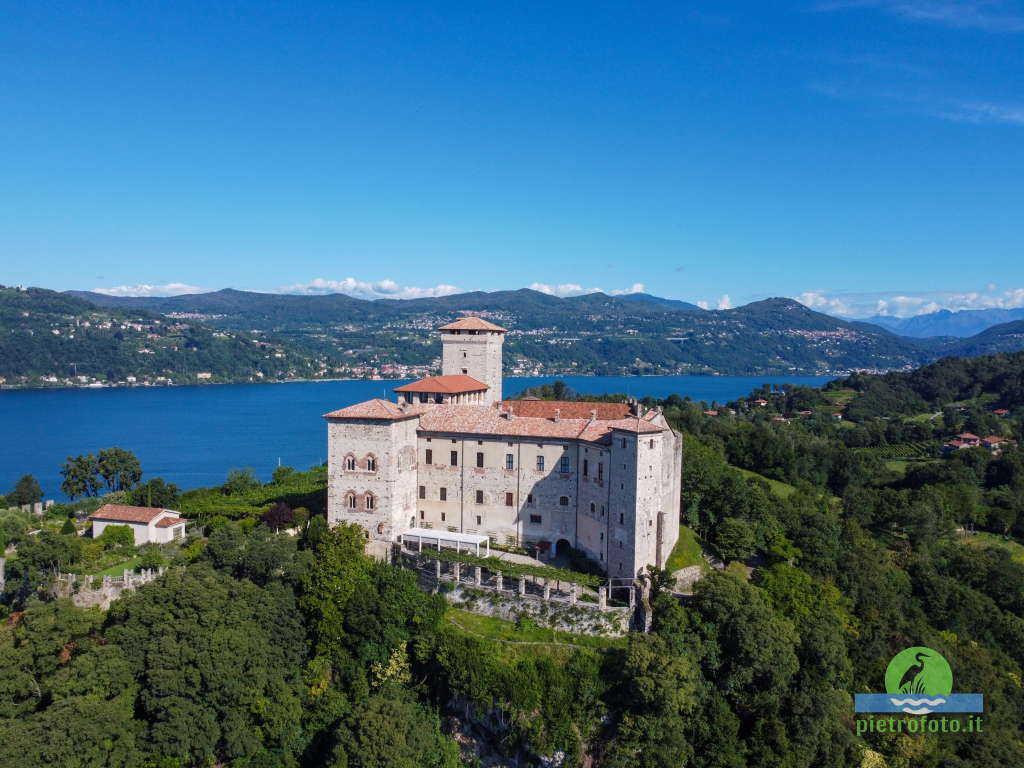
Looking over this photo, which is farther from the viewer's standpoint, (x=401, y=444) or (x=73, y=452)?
(x=73, y=452)

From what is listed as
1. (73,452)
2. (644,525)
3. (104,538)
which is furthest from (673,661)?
(73,452)

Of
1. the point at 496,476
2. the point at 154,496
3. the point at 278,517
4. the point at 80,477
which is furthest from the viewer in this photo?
the point at 80,477

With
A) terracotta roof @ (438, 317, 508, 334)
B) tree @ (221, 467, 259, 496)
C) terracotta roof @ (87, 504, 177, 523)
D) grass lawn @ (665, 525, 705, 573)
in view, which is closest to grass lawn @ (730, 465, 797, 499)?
grass lawn @ (665, 525, 705, 573)

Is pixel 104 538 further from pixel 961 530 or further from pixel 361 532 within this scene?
pixel 961 530

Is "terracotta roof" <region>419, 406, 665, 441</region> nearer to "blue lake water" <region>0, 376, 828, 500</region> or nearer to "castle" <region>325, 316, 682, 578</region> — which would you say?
"castle" <region>325, 316, 682, 578</region>

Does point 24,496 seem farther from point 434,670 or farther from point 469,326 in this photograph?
point 434,670

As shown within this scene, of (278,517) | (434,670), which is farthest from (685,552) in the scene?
(278,517)

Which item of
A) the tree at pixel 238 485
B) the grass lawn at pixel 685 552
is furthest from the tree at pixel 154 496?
the grass lawn at pixel 685 552

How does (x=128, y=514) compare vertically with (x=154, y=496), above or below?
above
